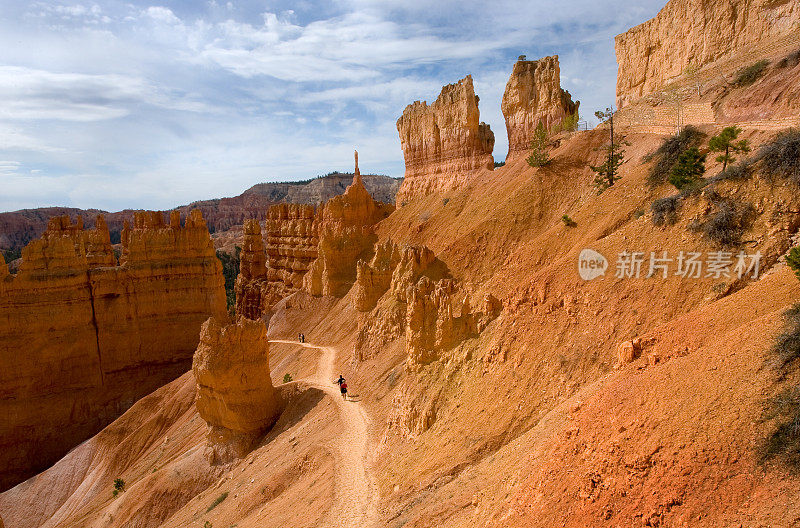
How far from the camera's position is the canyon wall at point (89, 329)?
107 feet

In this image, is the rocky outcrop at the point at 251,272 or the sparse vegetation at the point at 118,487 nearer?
the sparse vegetation at the point at 118,487

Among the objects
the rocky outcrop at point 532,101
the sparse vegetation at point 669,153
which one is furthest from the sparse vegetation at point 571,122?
the sparse vegetation at point 669,153

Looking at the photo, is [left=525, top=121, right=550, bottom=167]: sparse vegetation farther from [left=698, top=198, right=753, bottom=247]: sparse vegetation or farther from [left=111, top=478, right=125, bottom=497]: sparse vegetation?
[left=111, top=478, right=125, bottom=497]: sparse vegetation

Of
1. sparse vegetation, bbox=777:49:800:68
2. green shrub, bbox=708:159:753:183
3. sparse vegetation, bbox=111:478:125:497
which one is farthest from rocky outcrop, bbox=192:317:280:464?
sparse vegetation, bbox=777:49:800:68

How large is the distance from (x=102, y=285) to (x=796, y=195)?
41.3 meters

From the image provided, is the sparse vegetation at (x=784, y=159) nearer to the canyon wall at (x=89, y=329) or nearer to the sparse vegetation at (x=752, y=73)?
the sparse vegetation at (x=752, y=73)

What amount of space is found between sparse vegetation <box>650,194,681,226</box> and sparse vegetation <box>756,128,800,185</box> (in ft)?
7.65

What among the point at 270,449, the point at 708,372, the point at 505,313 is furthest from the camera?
the point at 270,449

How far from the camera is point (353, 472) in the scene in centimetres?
1555

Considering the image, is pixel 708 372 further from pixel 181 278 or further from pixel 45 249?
pixel 45 249

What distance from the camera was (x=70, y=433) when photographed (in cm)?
3369

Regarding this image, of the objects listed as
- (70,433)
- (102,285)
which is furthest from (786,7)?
(70,433)

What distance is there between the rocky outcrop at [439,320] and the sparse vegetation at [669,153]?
8580 millimetres

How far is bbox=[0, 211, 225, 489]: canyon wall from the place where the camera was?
32.5 metres
